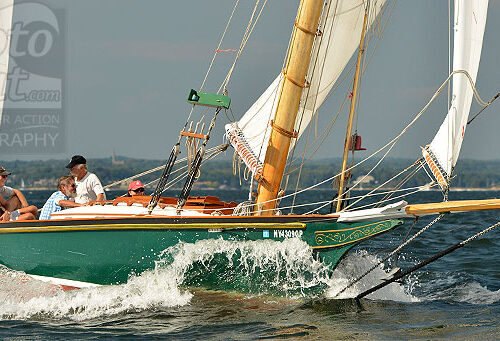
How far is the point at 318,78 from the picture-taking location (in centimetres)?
1445

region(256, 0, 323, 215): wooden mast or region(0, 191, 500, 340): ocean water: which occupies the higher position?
region(256, 0, 323, 215): wooden mast

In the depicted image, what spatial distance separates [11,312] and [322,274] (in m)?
4.68

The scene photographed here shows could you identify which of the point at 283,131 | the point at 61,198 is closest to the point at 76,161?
the point at 61,198

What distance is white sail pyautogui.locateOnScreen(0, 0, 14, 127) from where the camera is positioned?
1499 centimetres

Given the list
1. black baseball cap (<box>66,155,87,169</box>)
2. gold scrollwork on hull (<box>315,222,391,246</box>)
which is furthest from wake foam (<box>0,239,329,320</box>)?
black baseball cap (<box>66,155,87,169</box>)

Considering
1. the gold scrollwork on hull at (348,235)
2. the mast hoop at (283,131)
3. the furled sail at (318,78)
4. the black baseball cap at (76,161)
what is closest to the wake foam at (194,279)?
the gold scrollwork on hull at (348,235)

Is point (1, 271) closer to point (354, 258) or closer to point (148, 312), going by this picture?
point (148, 312)

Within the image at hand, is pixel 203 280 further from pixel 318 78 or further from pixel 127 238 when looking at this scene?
pixel 318 78

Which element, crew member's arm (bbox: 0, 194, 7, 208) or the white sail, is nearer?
crew member's arm (bbox: 0, 194, 7, 208)

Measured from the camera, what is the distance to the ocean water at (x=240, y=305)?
37.6 ft

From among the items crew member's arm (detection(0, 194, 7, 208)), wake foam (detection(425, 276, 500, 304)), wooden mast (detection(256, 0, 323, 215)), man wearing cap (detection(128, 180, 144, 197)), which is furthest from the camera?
man wearing cap (detection(128, 180, 144, 197))

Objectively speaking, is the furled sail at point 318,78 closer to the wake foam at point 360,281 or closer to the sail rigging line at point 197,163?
the sail rigging line at point 197,163

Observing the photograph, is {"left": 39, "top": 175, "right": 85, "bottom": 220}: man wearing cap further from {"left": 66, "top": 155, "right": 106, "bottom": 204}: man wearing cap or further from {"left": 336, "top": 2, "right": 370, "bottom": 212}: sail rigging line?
{"left": 336, "top": 2, "right": 370, "bottom": 212}: sail rigging line

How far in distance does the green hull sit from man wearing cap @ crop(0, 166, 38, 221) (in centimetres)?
56
